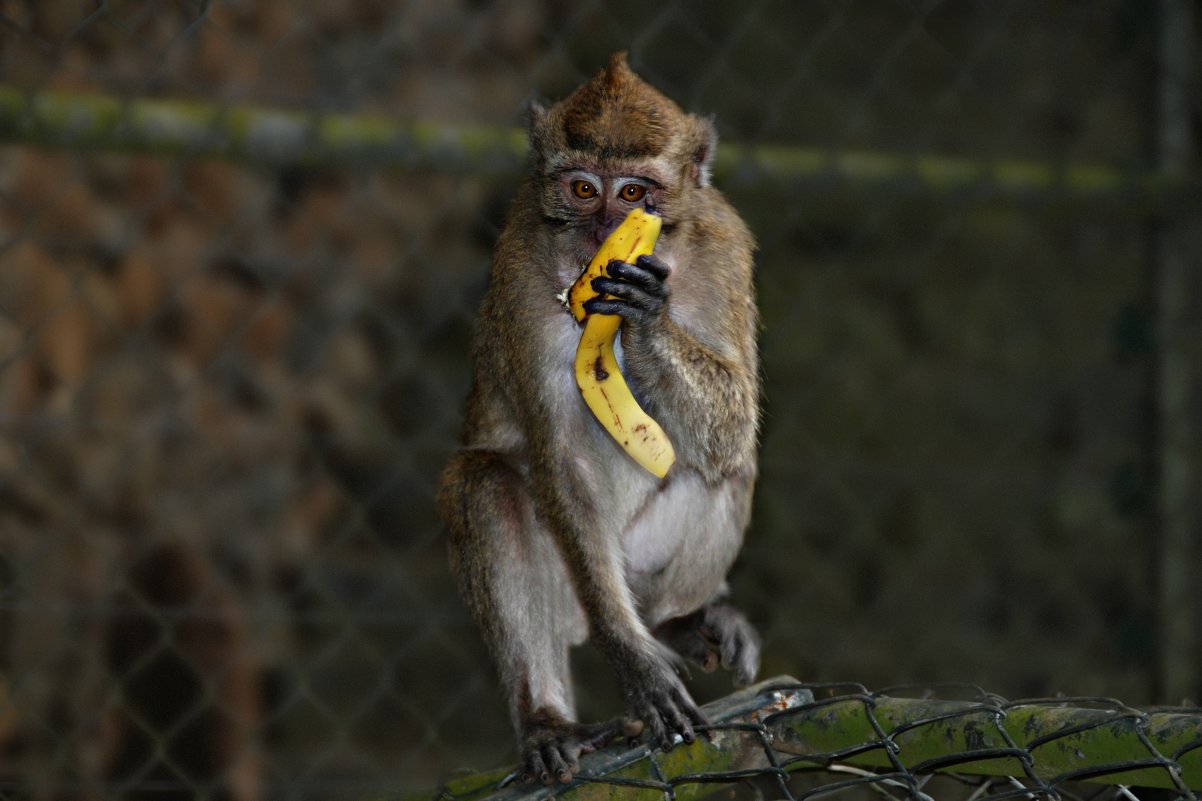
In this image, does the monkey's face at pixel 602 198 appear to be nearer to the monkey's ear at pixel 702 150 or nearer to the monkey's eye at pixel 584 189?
the monkey's eye at pixel 584 189

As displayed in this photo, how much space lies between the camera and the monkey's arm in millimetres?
2545

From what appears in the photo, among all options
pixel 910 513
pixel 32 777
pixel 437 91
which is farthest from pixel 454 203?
pixel 32 777

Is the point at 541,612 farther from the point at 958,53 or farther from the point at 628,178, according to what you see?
the point at 958,53

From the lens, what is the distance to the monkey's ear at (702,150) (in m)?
2.95

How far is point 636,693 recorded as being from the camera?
2.52 m

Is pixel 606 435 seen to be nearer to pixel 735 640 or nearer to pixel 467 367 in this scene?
pixel 735 640

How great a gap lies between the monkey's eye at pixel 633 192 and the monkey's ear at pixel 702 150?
23 cm

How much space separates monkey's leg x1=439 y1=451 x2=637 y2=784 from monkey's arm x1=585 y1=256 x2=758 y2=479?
38 centimetres

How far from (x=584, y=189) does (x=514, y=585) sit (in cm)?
84

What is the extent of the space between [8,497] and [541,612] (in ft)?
7.73

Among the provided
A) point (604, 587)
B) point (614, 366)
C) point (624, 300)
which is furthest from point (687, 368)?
point (604, 587)

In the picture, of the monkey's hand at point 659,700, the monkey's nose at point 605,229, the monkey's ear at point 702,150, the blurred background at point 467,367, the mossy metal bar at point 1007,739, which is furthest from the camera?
the blurred background at point 467,367

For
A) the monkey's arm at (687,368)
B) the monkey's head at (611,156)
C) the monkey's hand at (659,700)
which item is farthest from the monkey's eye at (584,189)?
the monkey's hand at (659,700)

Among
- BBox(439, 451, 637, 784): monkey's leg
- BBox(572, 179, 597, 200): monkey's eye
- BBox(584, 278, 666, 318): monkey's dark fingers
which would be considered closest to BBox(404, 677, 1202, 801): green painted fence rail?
BBox(439, 451, 637, 784): monkey's leg
